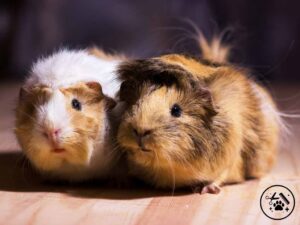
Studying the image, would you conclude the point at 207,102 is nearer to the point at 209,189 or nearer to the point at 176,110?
the point at 176,110

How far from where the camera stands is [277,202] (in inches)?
67.7

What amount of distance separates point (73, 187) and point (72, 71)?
1.07 ft

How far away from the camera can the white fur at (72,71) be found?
1.84m

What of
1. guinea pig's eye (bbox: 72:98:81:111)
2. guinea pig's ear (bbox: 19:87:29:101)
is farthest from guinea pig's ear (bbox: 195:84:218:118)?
guinea pig's ear (bbox: 19:87:29:101)

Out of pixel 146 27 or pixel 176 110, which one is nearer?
pixel 176 110

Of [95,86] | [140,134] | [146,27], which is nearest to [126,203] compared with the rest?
[140,134]

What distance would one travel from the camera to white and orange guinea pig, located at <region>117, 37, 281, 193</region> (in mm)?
1710

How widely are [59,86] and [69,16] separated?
1838mm

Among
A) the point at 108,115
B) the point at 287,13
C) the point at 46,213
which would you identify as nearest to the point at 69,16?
the point at 287,13

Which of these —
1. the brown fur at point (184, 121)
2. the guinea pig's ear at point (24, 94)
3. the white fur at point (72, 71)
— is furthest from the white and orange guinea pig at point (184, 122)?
the guinea pig's ear at point (24, 94)

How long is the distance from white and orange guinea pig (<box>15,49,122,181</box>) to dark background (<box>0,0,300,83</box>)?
1.41 m

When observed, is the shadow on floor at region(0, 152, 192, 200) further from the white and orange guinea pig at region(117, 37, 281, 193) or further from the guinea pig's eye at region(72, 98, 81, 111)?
the guinea pig's eye at region(72, 98, 81, 111)

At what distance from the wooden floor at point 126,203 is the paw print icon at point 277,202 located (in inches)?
0.6

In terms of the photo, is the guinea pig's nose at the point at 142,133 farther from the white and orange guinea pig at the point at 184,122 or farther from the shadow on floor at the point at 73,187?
the shadow on floor at the point at 73,187
